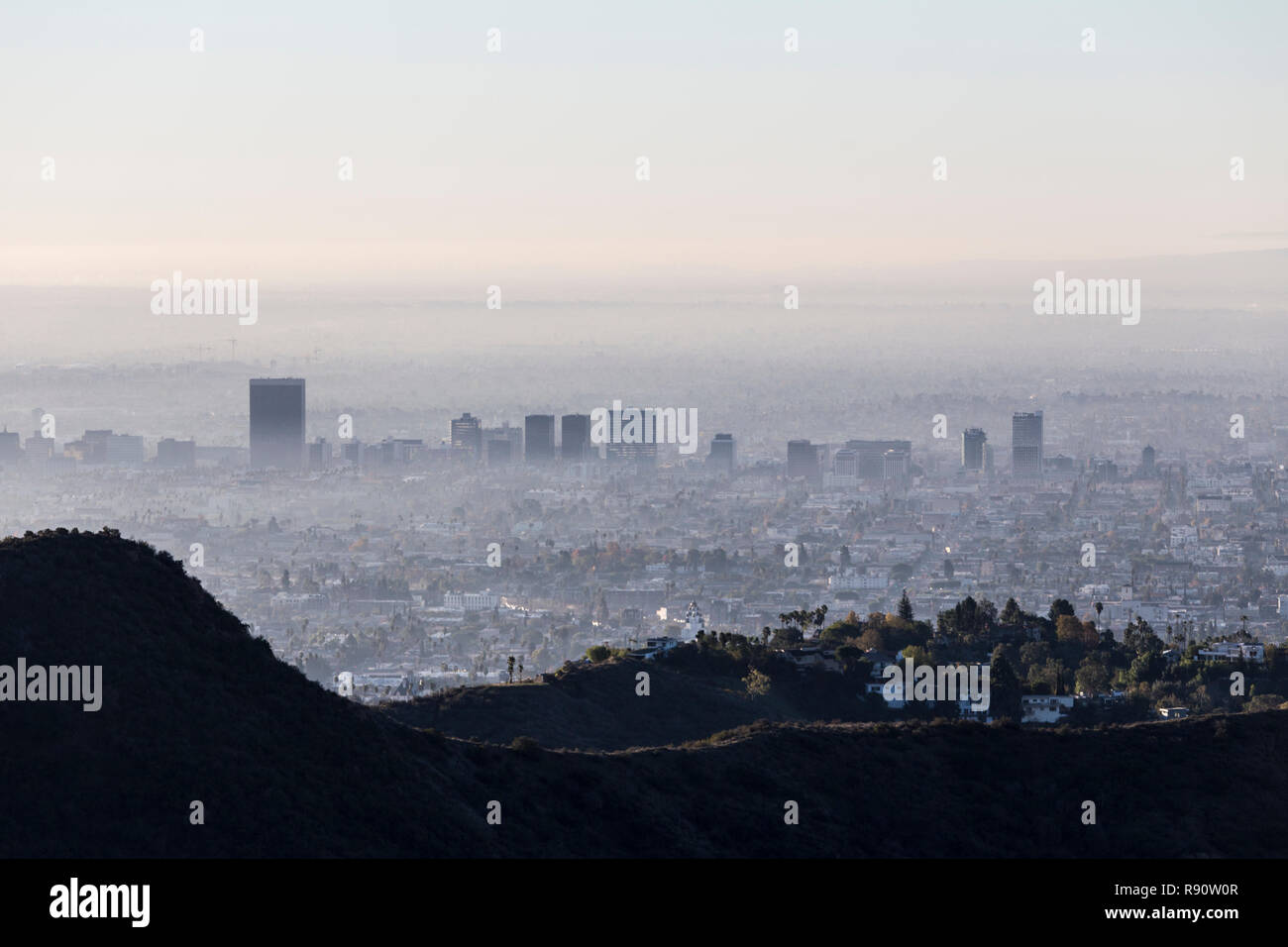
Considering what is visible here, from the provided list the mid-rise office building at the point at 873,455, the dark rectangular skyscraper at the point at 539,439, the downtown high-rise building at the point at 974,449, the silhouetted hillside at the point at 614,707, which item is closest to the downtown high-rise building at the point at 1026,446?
the downtown high-rise building at the point at 974,449

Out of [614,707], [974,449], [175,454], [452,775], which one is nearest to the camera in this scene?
[452,775]

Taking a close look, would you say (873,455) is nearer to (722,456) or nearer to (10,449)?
(722,456)

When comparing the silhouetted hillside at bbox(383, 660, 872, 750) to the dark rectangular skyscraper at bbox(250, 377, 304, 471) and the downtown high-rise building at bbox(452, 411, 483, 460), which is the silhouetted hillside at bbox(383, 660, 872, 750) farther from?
the downtown high-rise building at bbox(452, 411, 483, 460)

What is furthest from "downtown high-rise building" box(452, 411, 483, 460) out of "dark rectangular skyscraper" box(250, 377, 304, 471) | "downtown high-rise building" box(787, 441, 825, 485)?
"downtown high-rise building" box(787, 441, 825, 485)

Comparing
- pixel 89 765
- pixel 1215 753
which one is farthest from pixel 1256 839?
pixel 89 765

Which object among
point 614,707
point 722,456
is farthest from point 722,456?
point 614,707

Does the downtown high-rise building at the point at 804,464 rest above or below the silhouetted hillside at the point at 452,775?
above

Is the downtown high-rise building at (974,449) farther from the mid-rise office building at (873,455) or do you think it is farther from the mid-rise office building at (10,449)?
the mid-rise office building at (10,449)
